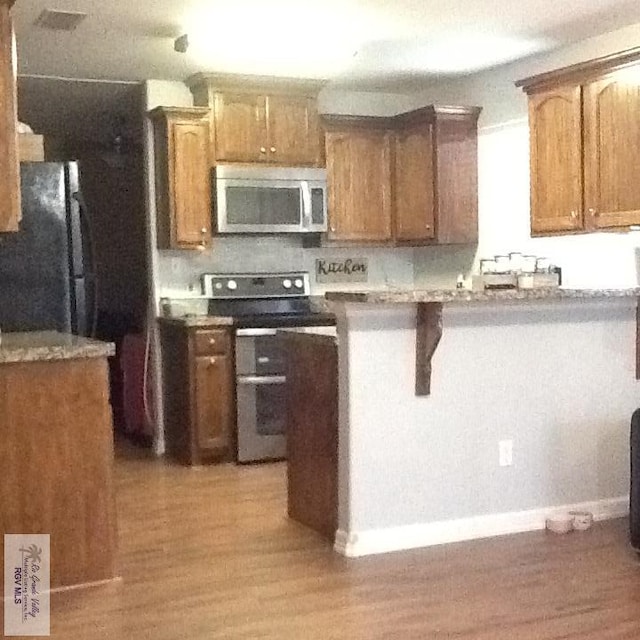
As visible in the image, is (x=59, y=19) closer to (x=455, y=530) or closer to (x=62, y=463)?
(x=62, y=463)

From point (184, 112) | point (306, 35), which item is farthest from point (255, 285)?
point (306, 35)

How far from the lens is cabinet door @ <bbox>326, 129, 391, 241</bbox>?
22.0 feet

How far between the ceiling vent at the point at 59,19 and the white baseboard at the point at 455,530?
9.05ft

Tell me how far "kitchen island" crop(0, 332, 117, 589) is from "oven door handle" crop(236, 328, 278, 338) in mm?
2332

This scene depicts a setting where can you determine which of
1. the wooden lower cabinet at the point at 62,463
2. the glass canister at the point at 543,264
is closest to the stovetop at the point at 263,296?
the glass canister at the point at 543,264

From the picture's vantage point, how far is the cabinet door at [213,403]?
6.05 meters

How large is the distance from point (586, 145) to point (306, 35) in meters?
Result: 1.59

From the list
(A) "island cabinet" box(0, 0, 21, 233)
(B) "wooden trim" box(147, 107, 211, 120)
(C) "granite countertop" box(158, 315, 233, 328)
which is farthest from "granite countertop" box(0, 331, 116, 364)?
(B) "wooden trim" box(147, 107, 211, 120)

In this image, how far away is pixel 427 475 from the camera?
14.0ft

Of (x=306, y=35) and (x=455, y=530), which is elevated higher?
(x=306, y=35)

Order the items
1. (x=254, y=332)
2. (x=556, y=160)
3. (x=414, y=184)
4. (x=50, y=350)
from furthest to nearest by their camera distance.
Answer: (x=414, y=184), (x=254, y=332), (x=556, y=160), (x=50, y=350)

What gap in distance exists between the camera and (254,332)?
6.07 meters

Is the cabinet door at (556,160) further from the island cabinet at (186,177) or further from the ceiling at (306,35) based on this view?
the island cabinet at (186,177)

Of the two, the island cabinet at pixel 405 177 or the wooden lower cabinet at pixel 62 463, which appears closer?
the wooden lower cabinet at pixel 62 463
